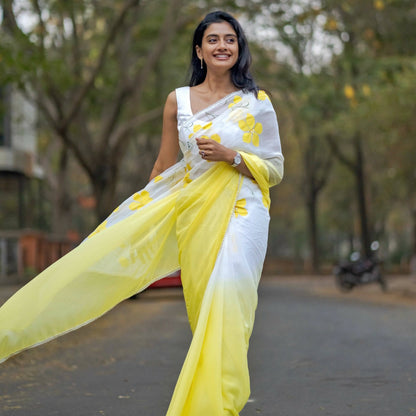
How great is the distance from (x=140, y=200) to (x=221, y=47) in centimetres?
85

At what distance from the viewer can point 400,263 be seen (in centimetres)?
4769

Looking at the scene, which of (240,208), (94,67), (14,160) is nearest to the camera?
(240,208)

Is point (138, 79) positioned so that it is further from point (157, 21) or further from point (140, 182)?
point (140, 182)

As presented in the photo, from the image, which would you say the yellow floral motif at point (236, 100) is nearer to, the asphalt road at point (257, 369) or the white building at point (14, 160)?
the asphalt road at point (257, 369)

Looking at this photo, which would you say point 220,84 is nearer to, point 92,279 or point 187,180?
point 187,180

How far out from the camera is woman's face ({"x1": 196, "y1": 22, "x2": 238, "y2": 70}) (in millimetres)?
4262

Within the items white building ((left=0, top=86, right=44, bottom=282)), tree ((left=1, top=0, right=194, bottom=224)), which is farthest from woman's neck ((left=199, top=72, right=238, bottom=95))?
white building ((left=0, top=86, right=44, bottom=282))

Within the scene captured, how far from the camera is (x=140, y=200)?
14.3 ft

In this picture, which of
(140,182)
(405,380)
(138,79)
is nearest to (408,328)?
(405,380)

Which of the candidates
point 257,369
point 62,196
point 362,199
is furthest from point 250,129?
point 362,199

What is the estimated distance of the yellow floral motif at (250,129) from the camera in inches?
165

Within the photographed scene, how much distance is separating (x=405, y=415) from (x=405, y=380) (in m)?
1.43

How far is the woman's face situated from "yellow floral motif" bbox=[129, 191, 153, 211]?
2.33ft

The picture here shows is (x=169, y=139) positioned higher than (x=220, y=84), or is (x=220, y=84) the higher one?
(x=220, y=84)
